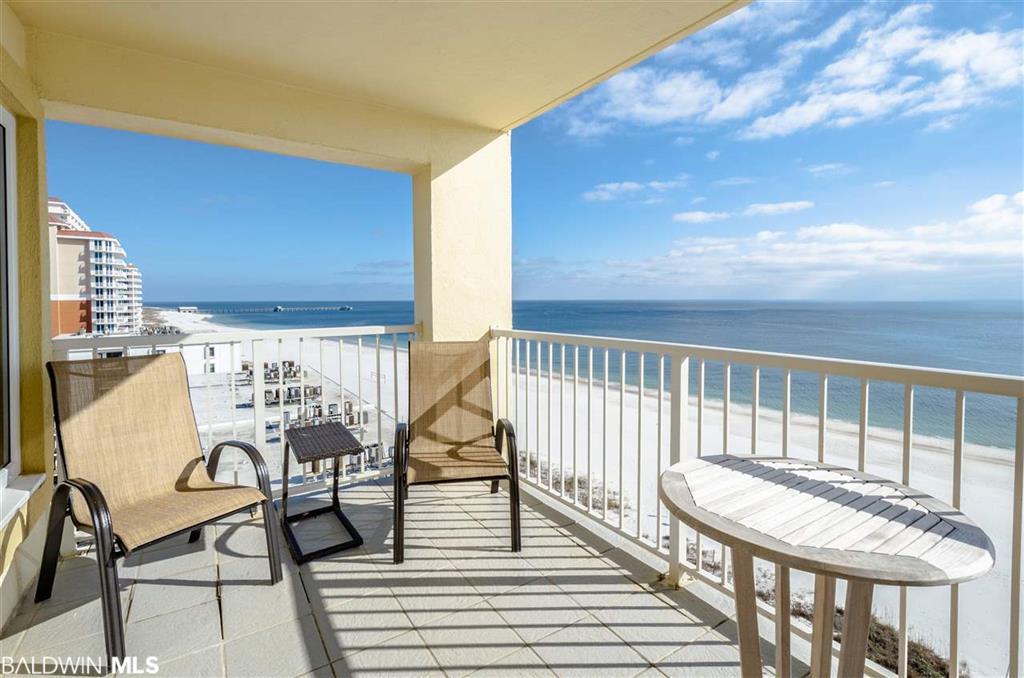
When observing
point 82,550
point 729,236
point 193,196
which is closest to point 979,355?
point 729,236

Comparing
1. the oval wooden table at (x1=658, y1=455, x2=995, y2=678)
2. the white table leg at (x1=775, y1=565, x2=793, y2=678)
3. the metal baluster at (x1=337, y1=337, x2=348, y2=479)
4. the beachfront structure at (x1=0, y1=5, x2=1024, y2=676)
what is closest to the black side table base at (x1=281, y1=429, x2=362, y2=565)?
the beachfront structure at (x1=0, y1=5, x2=1024, y2=676)

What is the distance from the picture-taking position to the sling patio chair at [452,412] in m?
2.78

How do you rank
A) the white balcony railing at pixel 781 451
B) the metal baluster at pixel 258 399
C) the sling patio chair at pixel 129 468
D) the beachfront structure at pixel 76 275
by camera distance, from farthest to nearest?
the metal baluster at pixel 258 399, the beachfront structure at pixel 76 275, the sling patio chair at pixel 129 468, the white balcony railing at pixel 781 451

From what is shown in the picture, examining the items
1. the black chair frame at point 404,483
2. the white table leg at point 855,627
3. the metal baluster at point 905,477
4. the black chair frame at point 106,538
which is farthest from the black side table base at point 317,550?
the metal baluster at point 905,477

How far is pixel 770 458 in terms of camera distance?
157cm

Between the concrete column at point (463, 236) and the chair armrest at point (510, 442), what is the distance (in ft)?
3.16

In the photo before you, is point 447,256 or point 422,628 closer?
point 422,628

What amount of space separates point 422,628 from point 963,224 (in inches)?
1053

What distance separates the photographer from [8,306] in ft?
7.15

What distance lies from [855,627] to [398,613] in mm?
1654

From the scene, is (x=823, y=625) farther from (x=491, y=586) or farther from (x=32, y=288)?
(x=32, y=288)

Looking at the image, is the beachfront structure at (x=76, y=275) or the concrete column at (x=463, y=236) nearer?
the beachfront structure at (x=76, y=275)

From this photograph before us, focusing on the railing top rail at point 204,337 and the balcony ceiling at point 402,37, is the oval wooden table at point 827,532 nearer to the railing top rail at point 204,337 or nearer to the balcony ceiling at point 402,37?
the balcony ceiling at point 402,37

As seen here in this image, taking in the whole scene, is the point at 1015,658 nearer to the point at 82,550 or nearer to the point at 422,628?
the point at 422,628
